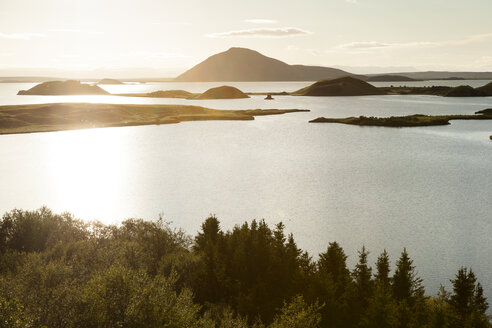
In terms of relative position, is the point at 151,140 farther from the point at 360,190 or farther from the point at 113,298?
the point at 113,298

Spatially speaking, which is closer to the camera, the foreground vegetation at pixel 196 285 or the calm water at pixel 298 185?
the foreground vegetation at pixel 196 285

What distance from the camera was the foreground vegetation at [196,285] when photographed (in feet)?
96.8

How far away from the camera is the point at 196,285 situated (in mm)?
43188

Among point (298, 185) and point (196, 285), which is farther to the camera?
point (298, 185)

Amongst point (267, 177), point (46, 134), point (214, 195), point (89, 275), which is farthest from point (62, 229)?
point (46, 134)

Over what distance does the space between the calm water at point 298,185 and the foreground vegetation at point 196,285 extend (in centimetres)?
908

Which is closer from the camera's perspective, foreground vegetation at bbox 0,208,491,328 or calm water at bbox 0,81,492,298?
foreground vegetation at bbox 0,208,491,328

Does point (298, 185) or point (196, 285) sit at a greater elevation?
point (298, 185)

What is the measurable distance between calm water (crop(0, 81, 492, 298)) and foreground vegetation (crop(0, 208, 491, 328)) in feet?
29.8

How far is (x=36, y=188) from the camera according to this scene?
97.7 metres

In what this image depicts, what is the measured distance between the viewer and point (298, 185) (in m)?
96.9

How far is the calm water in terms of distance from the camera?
204 ft

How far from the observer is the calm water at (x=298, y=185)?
62031 millimetres

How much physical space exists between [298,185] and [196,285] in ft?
187
